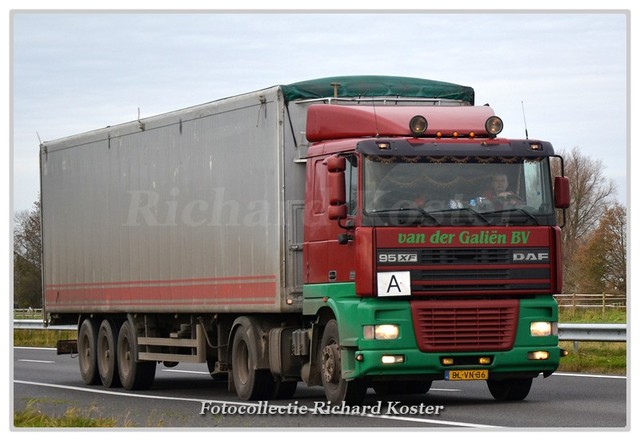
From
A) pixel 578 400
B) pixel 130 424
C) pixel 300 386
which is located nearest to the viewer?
pixel 130 424

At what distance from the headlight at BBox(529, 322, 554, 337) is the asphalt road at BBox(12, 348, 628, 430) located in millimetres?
850

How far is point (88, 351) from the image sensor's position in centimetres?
2597

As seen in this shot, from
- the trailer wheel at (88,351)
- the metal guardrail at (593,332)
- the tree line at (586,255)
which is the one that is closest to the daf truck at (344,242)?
the trailer wheel at (88,351)

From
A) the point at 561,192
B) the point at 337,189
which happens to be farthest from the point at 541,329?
the point at 337,189

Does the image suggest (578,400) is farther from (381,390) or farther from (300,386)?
(300,386)

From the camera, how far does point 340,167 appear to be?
1689cm

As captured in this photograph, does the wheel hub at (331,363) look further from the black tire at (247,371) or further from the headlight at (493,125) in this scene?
the headlight at (493,125)

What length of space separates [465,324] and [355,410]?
63.3 inches

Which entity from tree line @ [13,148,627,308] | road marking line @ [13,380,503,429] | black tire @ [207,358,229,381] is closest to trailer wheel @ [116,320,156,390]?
road marking line @ [13,380,503,429]

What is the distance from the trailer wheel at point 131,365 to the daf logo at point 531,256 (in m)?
8.51

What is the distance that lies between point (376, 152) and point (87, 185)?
32.6 ft

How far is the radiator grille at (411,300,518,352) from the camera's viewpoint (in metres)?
17.0

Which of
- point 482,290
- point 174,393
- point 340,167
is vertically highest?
point 340,167

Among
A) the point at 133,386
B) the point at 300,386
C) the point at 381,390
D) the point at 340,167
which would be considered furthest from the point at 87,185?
the point at 340,167
